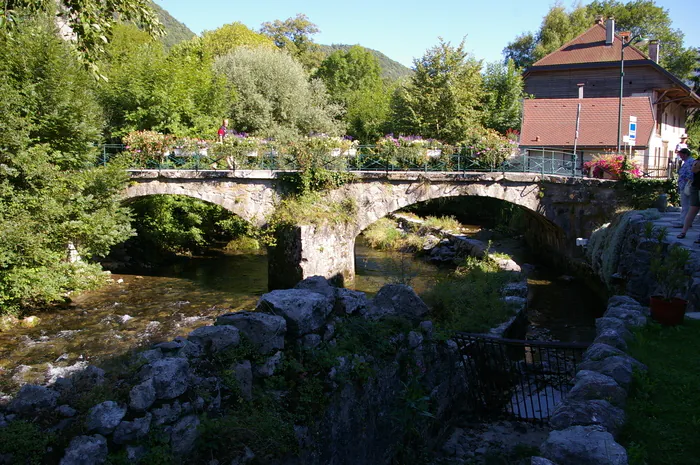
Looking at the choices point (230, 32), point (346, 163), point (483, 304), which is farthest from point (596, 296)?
point (230, 32)

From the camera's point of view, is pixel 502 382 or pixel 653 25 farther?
pixel 653 25

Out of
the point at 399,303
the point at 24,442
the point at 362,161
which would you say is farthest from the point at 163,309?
the point at 24,442

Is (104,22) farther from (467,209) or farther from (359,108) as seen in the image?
(359,108)

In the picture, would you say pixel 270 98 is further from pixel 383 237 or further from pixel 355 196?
pixel 355 196

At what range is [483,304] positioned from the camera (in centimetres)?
981

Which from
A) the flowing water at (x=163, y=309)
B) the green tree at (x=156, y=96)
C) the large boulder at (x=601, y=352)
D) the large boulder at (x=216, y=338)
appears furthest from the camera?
the green tree at (x=156, y=96)

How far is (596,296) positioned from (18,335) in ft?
44.6

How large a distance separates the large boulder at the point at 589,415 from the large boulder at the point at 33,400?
3.41 m

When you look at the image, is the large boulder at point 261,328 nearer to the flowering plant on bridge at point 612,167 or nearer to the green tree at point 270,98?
the flowering plant on bridge at point 612,167

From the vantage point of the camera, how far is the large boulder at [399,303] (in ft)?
20.6

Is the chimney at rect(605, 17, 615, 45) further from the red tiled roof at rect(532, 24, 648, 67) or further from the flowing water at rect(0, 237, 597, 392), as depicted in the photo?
the flowing water at rect(0, 237, 597, 392)

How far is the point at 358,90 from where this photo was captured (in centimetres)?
4384

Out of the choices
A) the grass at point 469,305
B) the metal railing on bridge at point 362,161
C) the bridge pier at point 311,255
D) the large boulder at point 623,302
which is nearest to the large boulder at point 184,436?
the grass at point 469,305

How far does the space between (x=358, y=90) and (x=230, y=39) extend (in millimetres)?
10906
